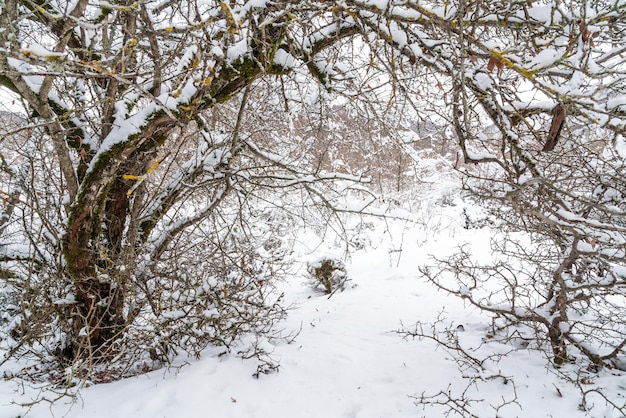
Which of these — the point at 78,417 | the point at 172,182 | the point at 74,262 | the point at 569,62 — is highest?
the point at 569,62

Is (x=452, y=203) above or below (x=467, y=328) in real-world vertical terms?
above

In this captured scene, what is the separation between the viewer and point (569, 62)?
1.51 meters

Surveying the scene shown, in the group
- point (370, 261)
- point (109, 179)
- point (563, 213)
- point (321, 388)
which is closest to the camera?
point (563, 213)

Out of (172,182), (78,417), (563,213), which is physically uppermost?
(172,182)

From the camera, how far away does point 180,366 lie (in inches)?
111

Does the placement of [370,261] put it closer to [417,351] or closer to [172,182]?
[417,351]

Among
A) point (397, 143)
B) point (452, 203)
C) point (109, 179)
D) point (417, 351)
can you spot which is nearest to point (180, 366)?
point (109, 179)

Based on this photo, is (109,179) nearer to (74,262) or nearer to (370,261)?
(74,262)

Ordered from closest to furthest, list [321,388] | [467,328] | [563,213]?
[563,213] < [321,388] < [467,328]

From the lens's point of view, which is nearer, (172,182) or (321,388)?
(321,388)

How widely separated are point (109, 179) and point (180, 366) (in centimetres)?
156

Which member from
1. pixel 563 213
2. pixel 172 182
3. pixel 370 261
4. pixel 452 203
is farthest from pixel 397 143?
pixel 452 203

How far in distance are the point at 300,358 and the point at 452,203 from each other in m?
9.04

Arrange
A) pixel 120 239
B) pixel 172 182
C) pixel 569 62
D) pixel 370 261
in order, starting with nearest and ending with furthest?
pixel 569 62 → pixel 120 239 → pixel 172 182 → pixel 370 261
